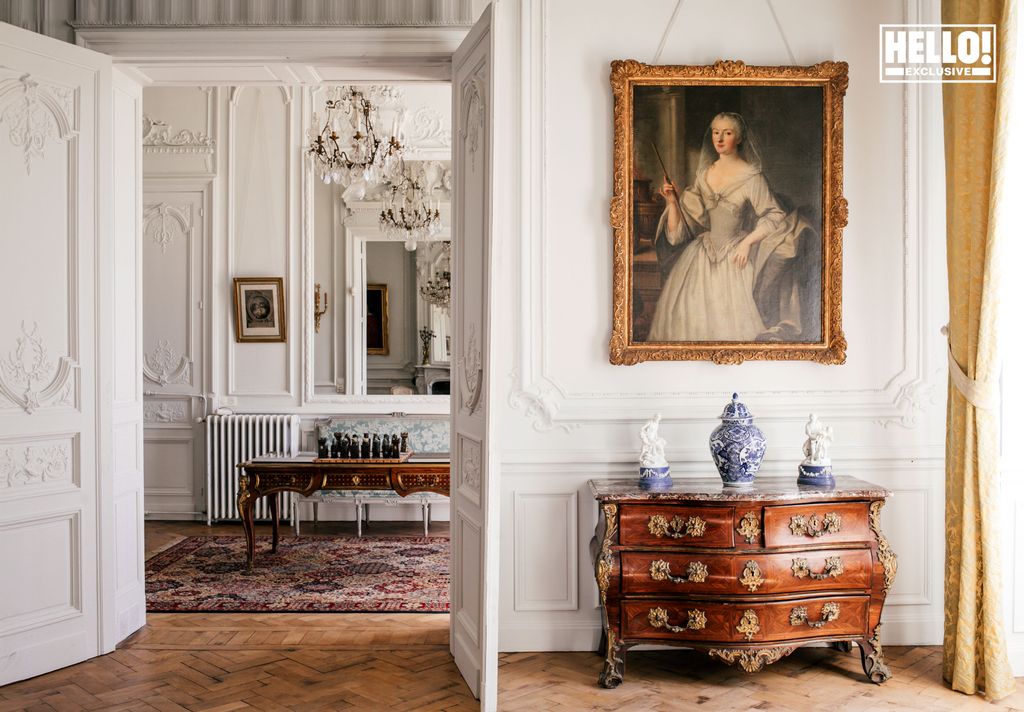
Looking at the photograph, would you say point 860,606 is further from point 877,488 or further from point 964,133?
point 964,133

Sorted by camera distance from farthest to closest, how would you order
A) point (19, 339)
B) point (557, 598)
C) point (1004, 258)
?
point (557, 598) < point (19, 339) < point (1004, 258)

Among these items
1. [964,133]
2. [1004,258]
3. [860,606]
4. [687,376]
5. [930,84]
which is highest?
[930,84]

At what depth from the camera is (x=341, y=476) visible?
17.9 feet

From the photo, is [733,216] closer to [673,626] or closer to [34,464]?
[673,626]

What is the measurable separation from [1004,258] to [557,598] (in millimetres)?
2602

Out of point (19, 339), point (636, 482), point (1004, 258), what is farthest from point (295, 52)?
point (1004, 258)

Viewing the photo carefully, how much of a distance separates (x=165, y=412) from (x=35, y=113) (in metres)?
3.97

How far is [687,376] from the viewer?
4.19m

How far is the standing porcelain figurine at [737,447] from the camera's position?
3750 mm

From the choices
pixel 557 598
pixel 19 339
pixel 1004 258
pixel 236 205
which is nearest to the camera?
pixel 1004 258

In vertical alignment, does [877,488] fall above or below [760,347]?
below

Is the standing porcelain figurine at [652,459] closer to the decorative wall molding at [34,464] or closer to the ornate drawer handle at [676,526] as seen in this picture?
the ornate drawer handle at [676,526]

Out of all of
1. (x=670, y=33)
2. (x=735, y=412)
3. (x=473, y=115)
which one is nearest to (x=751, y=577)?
(x=735, y=412)

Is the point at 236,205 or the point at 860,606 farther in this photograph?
the point at 236,205
